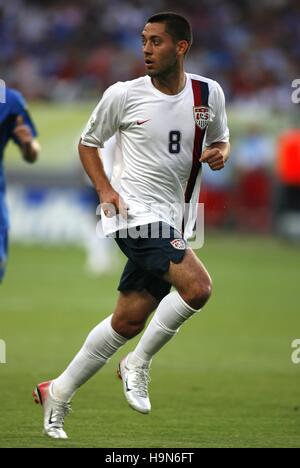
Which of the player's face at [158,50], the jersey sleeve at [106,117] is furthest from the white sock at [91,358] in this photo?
the player's face at [158,50]

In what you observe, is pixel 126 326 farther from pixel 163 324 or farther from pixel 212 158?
pixel 212 158

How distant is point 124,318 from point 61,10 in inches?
915

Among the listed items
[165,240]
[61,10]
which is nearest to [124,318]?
[165,240]

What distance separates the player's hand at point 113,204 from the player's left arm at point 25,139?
2550 millimetres

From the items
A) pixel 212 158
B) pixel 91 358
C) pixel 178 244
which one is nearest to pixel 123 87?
pixel 212 158

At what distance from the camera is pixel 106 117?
6.63 metres

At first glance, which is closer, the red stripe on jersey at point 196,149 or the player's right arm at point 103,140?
the player's right arm at point 103,140

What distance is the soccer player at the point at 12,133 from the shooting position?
8.98 meters

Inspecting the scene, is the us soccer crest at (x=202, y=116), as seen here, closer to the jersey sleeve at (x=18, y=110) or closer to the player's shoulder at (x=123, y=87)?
the player's shoulder at (x=123, y=87)

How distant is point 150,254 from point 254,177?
16.9 m

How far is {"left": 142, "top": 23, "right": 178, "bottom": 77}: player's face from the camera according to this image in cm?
659

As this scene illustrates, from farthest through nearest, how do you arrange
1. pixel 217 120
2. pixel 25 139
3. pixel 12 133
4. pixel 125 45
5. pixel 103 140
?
pixel 125 45, pixel 12 133, pixel 25 139, pixel 217 120, pixel 103 140

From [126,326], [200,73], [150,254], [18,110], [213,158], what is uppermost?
[200,73]
